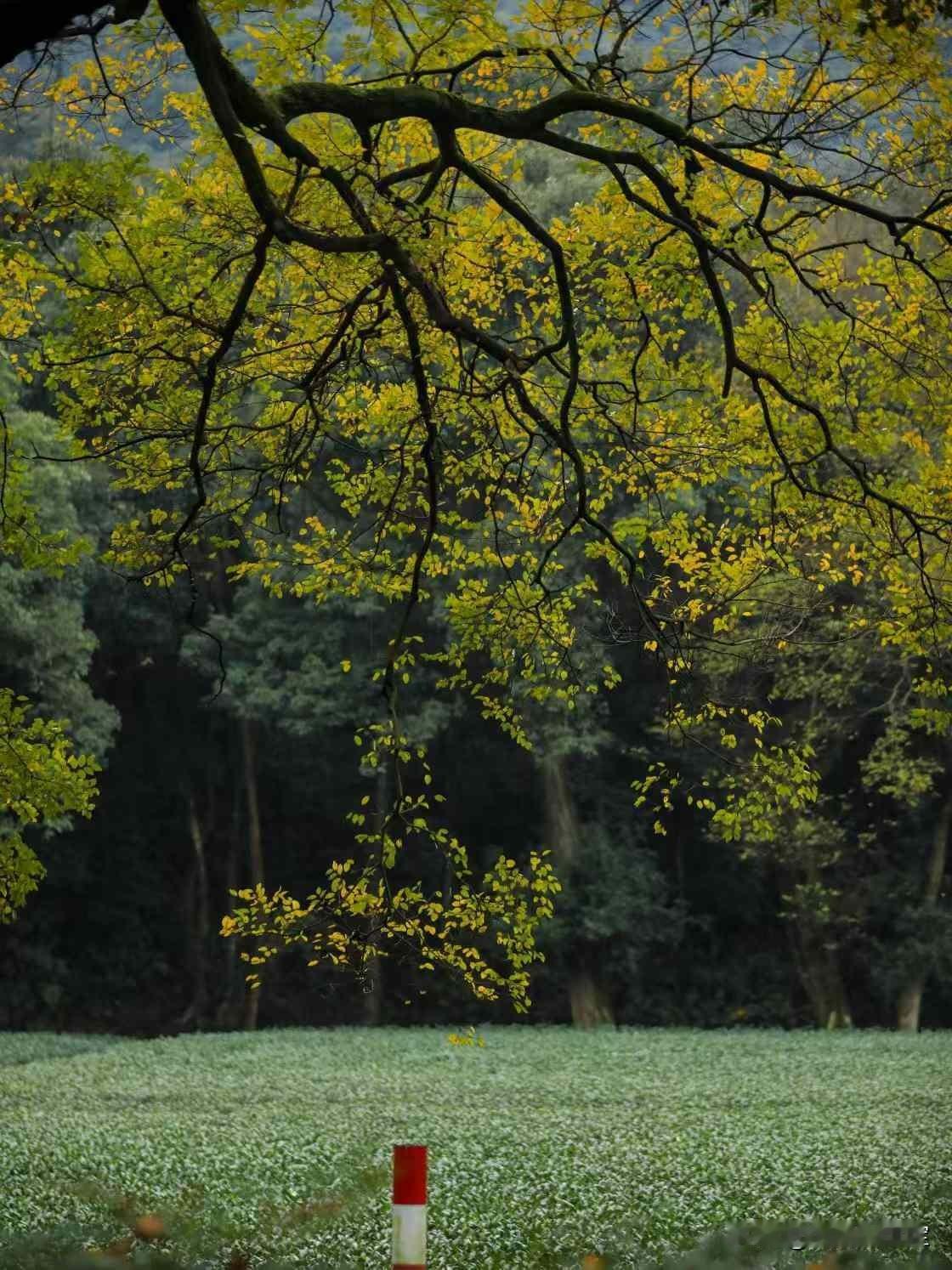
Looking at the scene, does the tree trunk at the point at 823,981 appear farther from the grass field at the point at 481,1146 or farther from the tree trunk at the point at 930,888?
the grass field at the point at 481,1146

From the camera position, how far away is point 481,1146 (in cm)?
1341

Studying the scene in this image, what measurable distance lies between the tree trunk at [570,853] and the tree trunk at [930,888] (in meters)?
5.01

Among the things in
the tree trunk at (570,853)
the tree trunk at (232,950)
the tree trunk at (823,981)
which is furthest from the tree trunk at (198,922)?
the tree trunk at (823,981)

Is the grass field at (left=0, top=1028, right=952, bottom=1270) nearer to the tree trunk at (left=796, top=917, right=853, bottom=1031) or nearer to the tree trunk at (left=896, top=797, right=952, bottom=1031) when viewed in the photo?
the tree trunk at (left=896, top=797, right=952, bottom=1031)

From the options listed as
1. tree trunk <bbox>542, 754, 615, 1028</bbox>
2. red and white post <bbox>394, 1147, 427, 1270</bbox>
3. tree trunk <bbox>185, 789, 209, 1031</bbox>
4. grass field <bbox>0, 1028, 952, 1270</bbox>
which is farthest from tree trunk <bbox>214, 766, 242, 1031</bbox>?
red and white post <bbox>394, 1147, 427, 1270</bbox>

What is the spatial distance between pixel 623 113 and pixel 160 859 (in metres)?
29.0

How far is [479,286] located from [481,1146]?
685 centimetres

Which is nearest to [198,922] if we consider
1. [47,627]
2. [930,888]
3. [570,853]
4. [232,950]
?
[232,950]

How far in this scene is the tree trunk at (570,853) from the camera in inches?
1203

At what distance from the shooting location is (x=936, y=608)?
9.17 meters

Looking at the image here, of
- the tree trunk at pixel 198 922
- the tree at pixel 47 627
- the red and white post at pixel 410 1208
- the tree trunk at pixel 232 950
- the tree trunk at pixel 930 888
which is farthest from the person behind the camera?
the tree trunk at pixel 198 922

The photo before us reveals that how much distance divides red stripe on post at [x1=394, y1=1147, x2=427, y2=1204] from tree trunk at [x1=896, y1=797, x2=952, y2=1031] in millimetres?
25971

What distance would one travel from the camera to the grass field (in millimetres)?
9461

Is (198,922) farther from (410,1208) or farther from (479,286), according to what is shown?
(410,1208)
